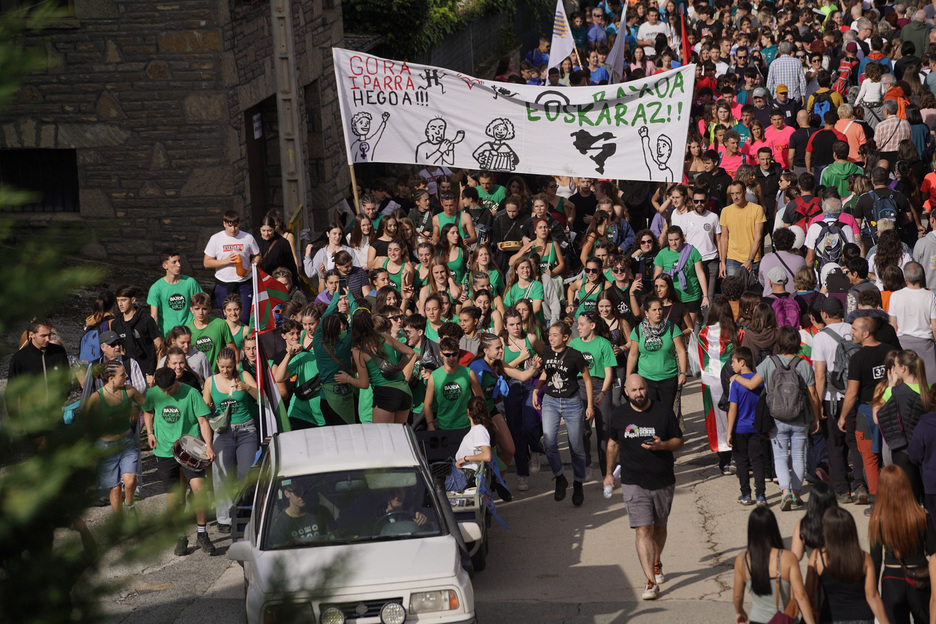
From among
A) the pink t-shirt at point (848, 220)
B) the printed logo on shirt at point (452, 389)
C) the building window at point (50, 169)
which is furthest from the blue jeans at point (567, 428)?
the building window at point (50, 169)

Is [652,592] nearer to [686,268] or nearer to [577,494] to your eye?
[577,494]

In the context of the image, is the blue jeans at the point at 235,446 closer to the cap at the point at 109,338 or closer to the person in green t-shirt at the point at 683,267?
the cap at the point at 109,338

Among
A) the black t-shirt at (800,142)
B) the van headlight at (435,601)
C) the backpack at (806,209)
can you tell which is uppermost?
the black t-shirt at (800,142)

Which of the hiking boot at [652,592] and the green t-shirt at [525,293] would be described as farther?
the green t-shirt at [525,293]

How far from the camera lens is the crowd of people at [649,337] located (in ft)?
27.0

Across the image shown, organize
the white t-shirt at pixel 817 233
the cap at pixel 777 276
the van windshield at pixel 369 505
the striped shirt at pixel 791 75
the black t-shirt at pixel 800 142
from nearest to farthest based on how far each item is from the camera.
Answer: the van windshield at pixel 369 505, the cap at pixel 777 276, the white t-shirt at pixel 817 233, the black t-shirt at pixel 800 142, the striped shirt at pixel 791 75

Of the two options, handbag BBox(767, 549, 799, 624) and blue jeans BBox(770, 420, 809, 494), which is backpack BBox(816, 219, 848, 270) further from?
handbag BBox(767, 549, 799, 624)

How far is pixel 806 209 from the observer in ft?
44.3

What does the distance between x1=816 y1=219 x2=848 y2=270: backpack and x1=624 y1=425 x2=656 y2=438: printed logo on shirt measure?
5.03m

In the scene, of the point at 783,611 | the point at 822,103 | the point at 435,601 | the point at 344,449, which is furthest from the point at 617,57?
the point at 783,611

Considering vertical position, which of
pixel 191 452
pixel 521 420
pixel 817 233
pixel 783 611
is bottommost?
pixel 783 611

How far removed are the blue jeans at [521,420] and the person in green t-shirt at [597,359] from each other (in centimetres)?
54

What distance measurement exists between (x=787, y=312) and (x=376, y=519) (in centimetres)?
555

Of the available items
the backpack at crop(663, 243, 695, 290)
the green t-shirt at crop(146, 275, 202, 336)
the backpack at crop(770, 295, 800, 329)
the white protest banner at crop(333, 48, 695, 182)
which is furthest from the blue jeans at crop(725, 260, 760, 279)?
the green t-shirt at crop(146, 275, 202, 336)
